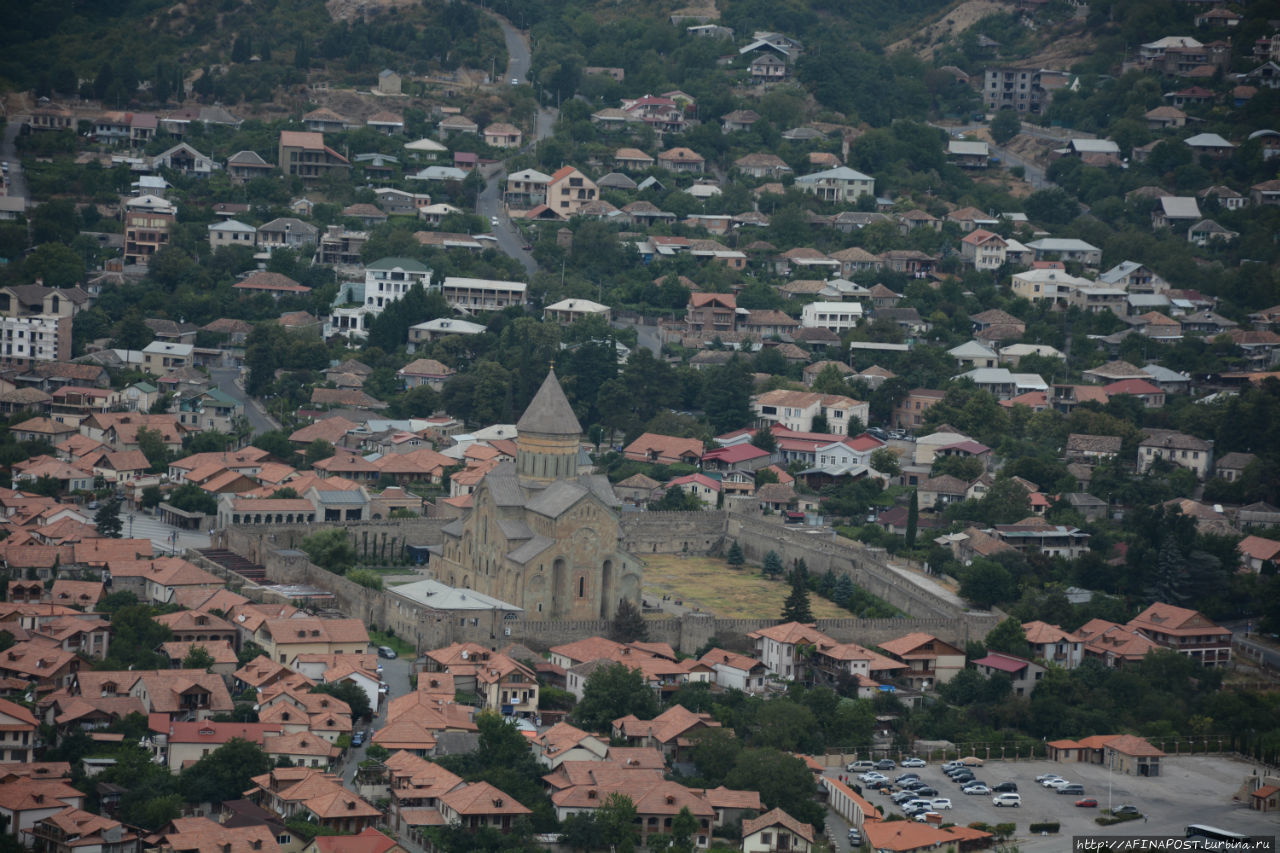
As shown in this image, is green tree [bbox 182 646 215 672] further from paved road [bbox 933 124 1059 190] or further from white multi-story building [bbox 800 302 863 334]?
paved road [bbox 933 124 1059 190]

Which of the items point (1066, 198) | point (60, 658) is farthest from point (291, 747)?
point (1066, 198)

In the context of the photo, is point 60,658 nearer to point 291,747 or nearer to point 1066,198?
point 291,747

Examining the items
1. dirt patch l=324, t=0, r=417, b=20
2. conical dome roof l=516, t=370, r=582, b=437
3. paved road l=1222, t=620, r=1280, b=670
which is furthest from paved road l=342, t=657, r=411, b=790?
dirt patch l=324, t=0, r=417, b=20

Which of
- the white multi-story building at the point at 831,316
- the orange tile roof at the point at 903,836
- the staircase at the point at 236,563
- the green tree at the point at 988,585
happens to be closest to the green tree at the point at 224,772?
the orange tile roof at the point at 903,836

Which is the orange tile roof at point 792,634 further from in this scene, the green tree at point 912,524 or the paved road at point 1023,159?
the paved road at point 1023,159

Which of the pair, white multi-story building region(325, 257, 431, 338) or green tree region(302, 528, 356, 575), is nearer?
green tree region(302, 528, 356, 575)

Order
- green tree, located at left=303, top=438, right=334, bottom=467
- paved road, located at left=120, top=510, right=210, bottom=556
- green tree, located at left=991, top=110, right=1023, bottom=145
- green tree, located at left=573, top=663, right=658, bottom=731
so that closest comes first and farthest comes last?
1. green tree, located at left=573, top=663, right=658, bottom=731
2. paved road, located at left=120, top=510, right=210, bottom=556
3. green tree, located at left=303, top=438, right=334, bottom=467
4. green tree, located at left=991, top=110, right=1023, bottom=145
